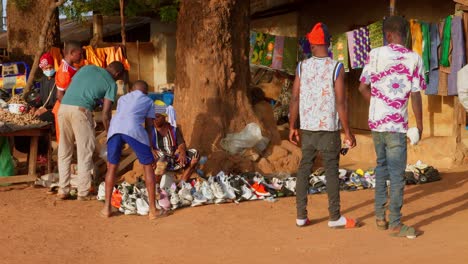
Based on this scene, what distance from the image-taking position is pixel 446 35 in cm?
967

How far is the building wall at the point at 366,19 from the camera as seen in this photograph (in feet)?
36.9

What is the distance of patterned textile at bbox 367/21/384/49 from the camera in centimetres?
1080

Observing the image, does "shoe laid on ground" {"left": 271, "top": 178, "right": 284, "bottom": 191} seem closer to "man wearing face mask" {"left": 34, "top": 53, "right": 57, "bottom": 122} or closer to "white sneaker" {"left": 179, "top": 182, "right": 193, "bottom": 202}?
"white sneaker" {"left": 179, "top": 182, "right": 193, "bottom": 202}

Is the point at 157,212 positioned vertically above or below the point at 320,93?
below

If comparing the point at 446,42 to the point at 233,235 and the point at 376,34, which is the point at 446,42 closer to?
the point at 376,34

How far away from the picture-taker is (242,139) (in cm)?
888

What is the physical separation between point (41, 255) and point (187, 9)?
4856 mm

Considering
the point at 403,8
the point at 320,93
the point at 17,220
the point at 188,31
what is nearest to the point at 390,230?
the point at 320,93

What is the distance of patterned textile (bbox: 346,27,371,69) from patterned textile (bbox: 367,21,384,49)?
0.23 metres

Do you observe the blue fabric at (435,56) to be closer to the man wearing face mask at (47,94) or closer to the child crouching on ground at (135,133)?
the child crouching on ground at (135,133)

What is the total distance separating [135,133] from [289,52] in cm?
675

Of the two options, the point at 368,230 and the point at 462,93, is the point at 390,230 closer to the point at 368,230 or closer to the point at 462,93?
the point at 368,230

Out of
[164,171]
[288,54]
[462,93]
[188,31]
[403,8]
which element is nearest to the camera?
[462,93]

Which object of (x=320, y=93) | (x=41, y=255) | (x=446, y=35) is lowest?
(x=41, y=255)
